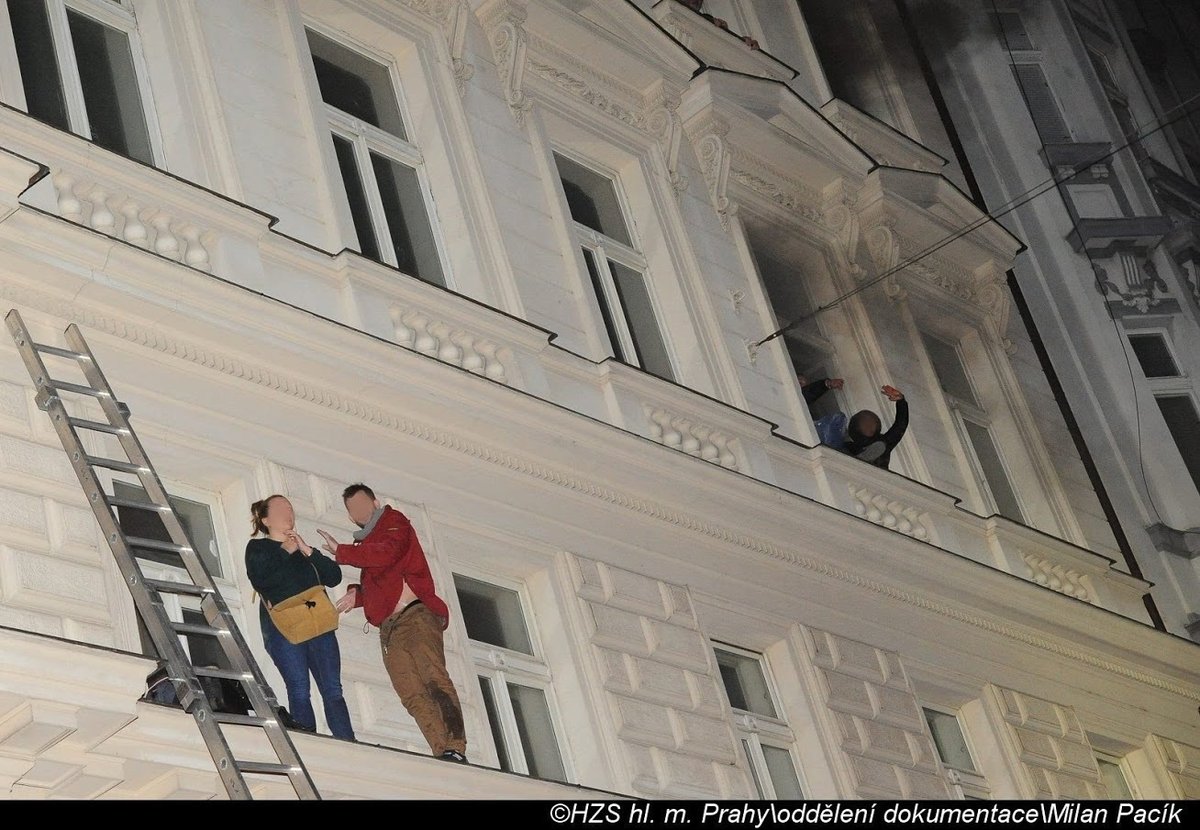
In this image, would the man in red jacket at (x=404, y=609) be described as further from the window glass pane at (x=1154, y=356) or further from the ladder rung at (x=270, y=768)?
the window glass pane at (x=1154, y=356)

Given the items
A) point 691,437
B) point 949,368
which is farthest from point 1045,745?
point 949,368

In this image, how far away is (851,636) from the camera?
14.2 m

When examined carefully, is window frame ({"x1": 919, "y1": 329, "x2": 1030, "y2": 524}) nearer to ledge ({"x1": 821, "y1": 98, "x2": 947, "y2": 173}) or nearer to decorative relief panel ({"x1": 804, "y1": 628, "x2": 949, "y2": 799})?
ledge ({"x1": 821, "y1": 98, "x2": 947, "y2": 173})

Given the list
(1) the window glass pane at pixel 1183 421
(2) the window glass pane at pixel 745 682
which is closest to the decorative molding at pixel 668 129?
(2) the window glass pane at pixel 745 682

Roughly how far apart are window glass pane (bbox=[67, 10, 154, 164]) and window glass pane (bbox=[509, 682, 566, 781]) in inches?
154

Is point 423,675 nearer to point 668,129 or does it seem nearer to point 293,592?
point 293,592

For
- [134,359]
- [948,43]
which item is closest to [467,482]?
[134,359]

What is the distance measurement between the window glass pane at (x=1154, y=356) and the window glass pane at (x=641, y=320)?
7.85 m

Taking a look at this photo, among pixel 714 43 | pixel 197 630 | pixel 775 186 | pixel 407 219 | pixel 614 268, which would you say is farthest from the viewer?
pixel 714 43

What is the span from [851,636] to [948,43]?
9.53 meters

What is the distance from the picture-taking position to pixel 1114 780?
54.3 feet

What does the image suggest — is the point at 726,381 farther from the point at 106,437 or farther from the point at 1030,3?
the point at 1030,3

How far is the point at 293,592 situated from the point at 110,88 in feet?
12.0

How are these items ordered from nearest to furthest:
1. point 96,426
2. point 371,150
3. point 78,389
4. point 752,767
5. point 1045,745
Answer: point 96,426
point 78,389
point 752,767
point 371,150
point 1045,745
